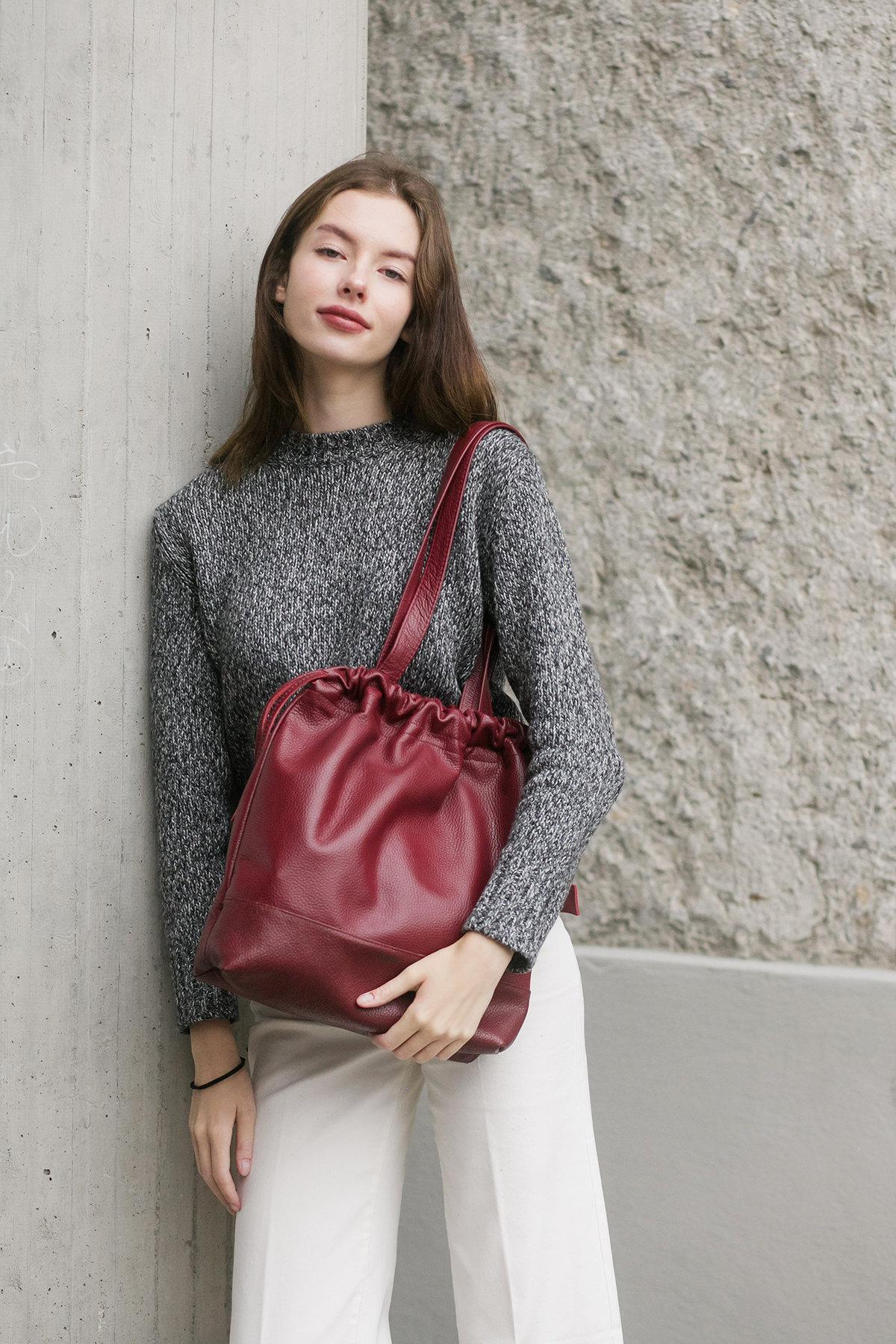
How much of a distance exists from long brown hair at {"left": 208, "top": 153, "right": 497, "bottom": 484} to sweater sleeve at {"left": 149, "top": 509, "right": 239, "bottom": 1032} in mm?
169

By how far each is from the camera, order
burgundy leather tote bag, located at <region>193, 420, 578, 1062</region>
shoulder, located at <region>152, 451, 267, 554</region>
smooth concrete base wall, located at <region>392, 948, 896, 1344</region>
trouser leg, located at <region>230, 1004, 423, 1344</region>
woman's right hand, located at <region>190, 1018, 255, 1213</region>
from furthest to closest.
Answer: smooth concrete base wall, located at <region>392, 948, 896, 1344</region>
shoulder, located at <region>152, 451, 267, 554</region>
woman's right hand, located at <region>190, 1018, 255, 1213</region>
trouser leg, located at <region>230, 1004, 423, 1344</region>
burgundy leather tote bag, located at <region>193, 420, 578, 1062</region>

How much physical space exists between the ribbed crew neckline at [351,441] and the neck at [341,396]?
0.02m

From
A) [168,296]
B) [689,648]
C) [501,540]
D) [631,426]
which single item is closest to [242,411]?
[168,296]

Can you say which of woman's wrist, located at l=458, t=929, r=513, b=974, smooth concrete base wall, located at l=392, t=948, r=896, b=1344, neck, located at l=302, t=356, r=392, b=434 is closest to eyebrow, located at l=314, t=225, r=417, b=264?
neck, located at l=302, t=356, r=392, b=434

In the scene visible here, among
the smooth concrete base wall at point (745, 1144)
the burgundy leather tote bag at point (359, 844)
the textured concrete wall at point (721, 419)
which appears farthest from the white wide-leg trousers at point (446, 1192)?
the textured concrete wall at point (721, 419)

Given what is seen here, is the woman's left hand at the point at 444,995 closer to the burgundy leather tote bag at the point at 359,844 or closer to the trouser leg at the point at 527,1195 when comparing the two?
the burgundy leather tote bag at the point at 359,844

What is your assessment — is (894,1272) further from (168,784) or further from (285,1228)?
(168,784)

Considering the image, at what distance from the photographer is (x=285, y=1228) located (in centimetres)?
118

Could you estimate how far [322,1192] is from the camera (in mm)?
1193

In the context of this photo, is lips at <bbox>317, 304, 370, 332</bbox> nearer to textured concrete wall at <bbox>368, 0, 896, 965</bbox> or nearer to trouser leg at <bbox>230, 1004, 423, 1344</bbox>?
textured concrete wall at <bbox>368, 0, 896, 965</bbox>

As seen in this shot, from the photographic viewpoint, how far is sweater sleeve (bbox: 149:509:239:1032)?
4.29 ft

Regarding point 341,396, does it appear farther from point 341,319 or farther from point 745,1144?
point 745,1144

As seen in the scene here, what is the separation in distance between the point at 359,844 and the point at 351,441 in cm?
60

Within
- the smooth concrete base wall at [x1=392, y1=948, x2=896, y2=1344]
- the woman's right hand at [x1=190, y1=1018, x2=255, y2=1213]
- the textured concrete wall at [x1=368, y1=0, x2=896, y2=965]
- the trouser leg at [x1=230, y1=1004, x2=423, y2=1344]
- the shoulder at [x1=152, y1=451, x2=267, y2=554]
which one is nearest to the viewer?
the trouser leg at [x1=230, y1=1004, x2=423, y2=1344]
